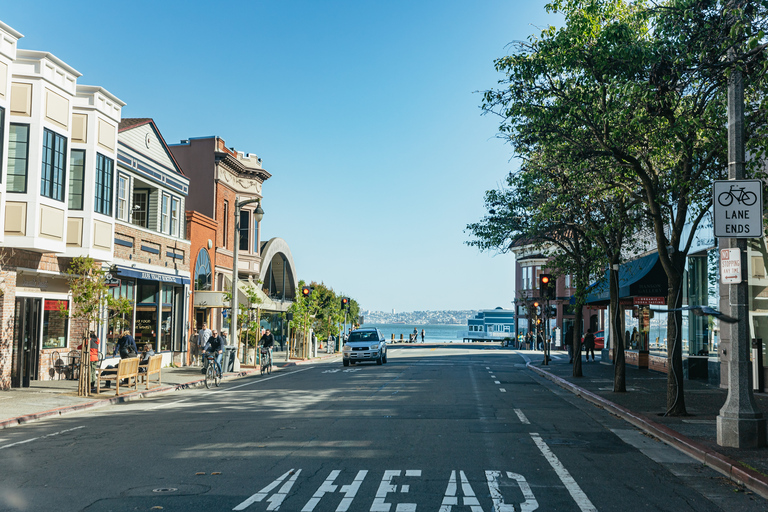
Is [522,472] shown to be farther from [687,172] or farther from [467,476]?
[687,172]

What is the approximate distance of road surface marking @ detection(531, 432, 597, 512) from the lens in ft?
23.8

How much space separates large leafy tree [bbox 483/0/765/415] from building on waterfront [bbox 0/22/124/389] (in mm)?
12437

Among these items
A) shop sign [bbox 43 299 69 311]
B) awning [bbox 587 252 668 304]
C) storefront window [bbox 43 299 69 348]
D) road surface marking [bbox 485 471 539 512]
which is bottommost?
road surface marking [bbox 485 471 539 512]

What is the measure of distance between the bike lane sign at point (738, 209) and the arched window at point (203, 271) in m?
26.7

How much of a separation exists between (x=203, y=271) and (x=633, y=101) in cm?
2565

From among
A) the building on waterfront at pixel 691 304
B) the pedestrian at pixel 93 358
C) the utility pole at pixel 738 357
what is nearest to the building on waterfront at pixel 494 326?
the building on waterfront at pixel 691 304

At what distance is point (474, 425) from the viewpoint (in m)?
12.9

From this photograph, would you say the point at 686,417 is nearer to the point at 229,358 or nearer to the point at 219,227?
the point at 229,358

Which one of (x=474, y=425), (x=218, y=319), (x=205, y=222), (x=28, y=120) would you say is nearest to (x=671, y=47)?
(x=474, y=425)

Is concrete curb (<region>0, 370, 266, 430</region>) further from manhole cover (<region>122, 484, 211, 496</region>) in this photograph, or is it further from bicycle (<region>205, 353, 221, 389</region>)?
manhole cover (<region>122, 484, 211, 496</region>)

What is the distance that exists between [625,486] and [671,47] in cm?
782

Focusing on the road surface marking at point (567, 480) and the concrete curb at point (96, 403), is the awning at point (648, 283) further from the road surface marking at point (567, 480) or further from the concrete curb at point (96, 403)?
the road surface marking at point (567, 480)

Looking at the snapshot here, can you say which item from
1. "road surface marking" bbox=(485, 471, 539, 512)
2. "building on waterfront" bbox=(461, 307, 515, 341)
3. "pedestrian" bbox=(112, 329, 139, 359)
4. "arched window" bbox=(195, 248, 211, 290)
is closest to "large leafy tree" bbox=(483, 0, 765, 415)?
"road surface marking" bbox=(485, 471, 539, 512)

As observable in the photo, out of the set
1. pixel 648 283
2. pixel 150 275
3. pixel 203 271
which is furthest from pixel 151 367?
pixel 648 283
